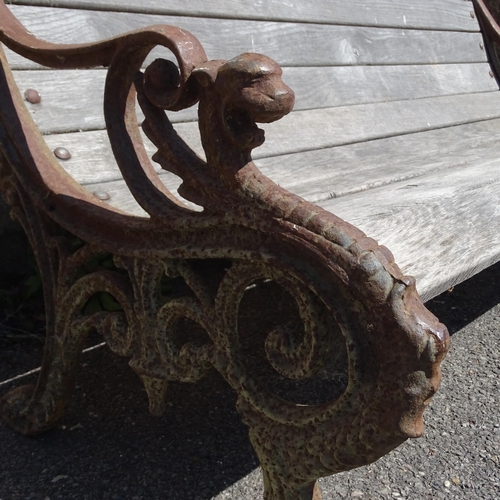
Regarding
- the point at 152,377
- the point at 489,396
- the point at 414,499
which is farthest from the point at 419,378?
the point at 489,396

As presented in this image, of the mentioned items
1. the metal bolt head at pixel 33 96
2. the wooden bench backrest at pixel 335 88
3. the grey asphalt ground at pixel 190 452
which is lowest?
the grey asphalt ground at pixel 190 452

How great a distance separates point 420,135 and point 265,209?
5.35 ft

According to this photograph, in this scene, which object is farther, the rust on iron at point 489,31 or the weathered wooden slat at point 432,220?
the rust on iron at point 489,31

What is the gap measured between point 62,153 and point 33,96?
166mm

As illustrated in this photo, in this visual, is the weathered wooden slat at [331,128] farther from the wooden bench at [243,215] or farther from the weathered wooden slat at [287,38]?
the weathered wooden slat at [287,38]

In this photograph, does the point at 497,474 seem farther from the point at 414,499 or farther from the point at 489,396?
the point at 489,396

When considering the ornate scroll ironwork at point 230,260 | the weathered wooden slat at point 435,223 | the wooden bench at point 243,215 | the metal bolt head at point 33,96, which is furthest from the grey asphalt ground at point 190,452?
the metal bolt head at point 33,96

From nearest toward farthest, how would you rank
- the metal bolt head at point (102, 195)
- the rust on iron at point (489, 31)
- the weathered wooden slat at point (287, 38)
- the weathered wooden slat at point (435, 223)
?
the weathered wooden slat at point (435, 223) → the metal bolt head at point (102, 195) → the weathered wooden slat at point (287, 38) → the rust on iron at point (489, 31)

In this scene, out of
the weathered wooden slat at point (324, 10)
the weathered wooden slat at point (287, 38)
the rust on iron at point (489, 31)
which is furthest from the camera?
the rust on iron at point (489, 31)

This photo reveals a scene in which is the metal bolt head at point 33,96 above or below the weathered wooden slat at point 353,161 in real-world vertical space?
above

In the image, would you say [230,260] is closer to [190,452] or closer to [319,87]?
[190,452]

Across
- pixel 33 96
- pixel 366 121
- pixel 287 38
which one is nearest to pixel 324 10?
pixel 287 38

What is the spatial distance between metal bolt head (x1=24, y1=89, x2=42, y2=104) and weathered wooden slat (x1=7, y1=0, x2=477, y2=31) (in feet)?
0.78

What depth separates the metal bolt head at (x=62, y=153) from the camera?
172 cm
